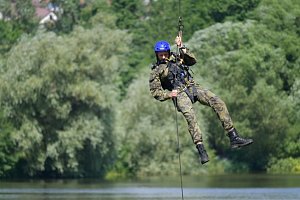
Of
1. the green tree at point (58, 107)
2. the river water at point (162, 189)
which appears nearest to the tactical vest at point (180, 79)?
the river water at point (162, 189)

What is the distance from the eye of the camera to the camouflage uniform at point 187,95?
20625 mm

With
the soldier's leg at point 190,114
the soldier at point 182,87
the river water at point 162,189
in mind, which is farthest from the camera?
the river water at point 162,189

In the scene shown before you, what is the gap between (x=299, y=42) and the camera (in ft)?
255

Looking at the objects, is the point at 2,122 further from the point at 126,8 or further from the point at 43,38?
the point at 126,8

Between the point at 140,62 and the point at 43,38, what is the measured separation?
91.6 ft

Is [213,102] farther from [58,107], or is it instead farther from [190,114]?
[58,107]

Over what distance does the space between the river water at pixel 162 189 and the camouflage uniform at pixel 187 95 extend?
994 inches

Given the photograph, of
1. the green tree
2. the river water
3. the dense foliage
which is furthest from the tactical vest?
the dense foliage

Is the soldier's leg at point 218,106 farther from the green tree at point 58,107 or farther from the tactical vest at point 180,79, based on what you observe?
the green tree at point 58,107

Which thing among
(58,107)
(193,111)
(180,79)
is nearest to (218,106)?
(193,111)

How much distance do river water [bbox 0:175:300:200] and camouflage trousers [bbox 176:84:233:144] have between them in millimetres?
25230

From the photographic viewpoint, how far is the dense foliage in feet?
203

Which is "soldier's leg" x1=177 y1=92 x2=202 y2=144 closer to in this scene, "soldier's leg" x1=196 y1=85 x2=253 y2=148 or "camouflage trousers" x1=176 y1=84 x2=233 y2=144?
"camouflage trousers" x1=176 y1=84 x2=233 y2=144

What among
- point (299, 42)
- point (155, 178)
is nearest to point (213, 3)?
point (299, 42)
